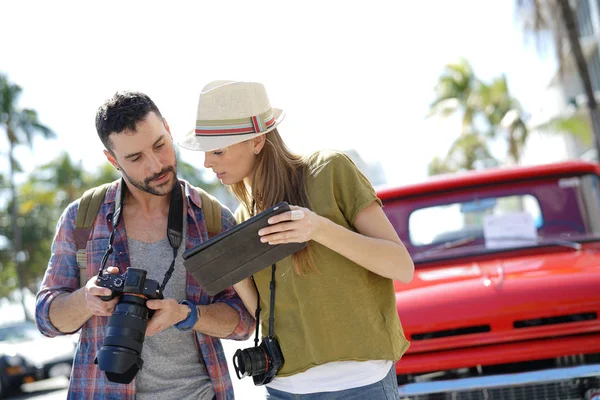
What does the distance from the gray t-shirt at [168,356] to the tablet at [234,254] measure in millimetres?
438

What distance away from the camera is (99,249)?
263 cm

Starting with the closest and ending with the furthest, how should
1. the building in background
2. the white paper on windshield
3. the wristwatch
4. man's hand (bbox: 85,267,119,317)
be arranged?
man's hand (bbox: 85,267,119,317) < the wristwatch < the white paper on windshield < the building in background

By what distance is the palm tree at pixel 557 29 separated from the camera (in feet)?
48.8

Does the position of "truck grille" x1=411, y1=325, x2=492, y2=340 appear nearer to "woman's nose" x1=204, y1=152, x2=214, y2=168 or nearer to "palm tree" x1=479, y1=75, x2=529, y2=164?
"woman's nose" x1=204, y1=152, x2=214, y2=168

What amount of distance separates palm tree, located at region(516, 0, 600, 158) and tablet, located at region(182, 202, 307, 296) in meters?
14.1

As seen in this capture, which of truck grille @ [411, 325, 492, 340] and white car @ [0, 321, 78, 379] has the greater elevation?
truck grille @ [411, 325, 492, 340]

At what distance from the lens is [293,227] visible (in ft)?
6.76

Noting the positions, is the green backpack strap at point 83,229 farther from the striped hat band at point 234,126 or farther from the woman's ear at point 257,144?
the woman's ear at point 257,144

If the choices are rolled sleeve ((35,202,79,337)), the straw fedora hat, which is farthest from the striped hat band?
rolled sleeve ((35,202,79,337))

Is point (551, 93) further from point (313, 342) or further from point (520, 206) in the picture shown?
point (313, 342)

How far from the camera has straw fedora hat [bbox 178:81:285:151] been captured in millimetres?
2346

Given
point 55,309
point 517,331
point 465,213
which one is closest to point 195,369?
point 55,309

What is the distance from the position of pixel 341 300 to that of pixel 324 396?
29cm

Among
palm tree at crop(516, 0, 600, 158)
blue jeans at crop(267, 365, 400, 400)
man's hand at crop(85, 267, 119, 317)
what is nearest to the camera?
blue jeans at crop(267, 365, 400, 400)
